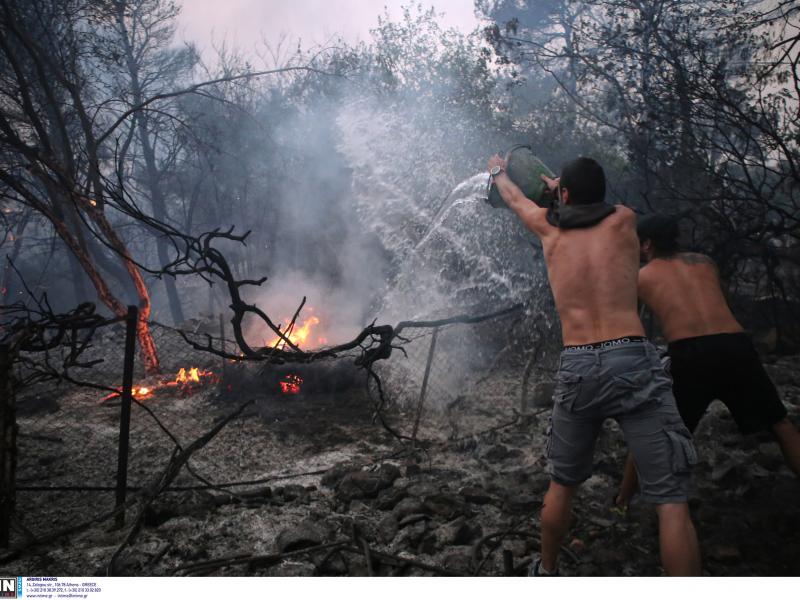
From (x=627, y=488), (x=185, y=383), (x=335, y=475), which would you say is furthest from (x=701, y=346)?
(x=185, y=383)

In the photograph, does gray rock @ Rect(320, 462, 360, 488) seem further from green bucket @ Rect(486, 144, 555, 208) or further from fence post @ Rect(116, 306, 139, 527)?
green bucket @ Rect(486, 144, 555, 208)

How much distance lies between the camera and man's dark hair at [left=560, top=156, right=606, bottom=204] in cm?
245

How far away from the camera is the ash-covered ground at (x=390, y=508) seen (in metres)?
2.72

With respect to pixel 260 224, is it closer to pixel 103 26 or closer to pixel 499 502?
pixel 103 26

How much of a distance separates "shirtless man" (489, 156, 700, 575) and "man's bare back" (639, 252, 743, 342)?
75 centimetres

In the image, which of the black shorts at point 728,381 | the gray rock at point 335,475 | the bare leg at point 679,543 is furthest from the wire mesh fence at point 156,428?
the bare leg at point 679,543

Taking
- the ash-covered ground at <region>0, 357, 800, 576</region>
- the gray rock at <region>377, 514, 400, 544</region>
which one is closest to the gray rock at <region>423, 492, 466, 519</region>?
the ash-covered ground at <region>0, 357, 800, 576</region>

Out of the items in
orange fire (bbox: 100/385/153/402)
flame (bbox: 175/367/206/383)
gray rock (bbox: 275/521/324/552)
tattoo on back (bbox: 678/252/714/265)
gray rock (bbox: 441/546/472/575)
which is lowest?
gray rock (bbox: 441/546/472/575)

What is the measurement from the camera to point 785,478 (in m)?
3.44

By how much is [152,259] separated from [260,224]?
1378 cm

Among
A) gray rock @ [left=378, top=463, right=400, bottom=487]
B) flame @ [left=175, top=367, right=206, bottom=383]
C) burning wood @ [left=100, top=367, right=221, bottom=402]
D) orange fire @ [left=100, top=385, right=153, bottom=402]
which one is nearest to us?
gray rock @ [left=378, top=463, right=400, bottom=487]

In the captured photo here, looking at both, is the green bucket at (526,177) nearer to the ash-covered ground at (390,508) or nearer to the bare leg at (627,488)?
the bare leg at (627,488)

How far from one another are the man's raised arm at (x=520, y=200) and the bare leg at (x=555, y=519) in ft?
4.18

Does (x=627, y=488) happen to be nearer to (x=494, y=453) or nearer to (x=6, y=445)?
(x=494, y=453)
